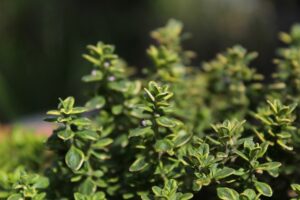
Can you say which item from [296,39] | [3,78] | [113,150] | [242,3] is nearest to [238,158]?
[113,150]

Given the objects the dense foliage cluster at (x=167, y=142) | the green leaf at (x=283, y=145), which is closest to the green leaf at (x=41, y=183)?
the dense foliage cluster at (x=167, y=142)

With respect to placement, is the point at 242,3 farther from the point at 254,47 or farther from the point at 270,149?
the point at 270,149

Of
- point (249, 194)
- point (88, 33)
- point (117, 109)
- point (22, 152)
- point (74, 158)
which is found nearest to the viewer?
point (249, 194)

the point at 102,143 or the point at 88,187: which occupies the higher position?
the point at 102,143

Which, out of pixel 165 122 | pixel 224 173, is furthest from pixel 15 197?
pixel 224 173

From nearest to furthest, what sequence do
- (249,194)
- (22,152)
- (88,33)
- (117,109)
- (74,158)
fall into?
(249,194)
(74,158)
(117,109)
(22,152)
(88,33)

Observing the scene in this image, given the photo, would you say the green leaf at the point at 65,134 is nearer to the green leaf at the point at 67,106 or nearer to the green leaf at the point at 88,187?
the green leaf at the point at 67,106

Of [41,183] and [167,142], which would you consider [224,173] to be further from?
[41,183]
